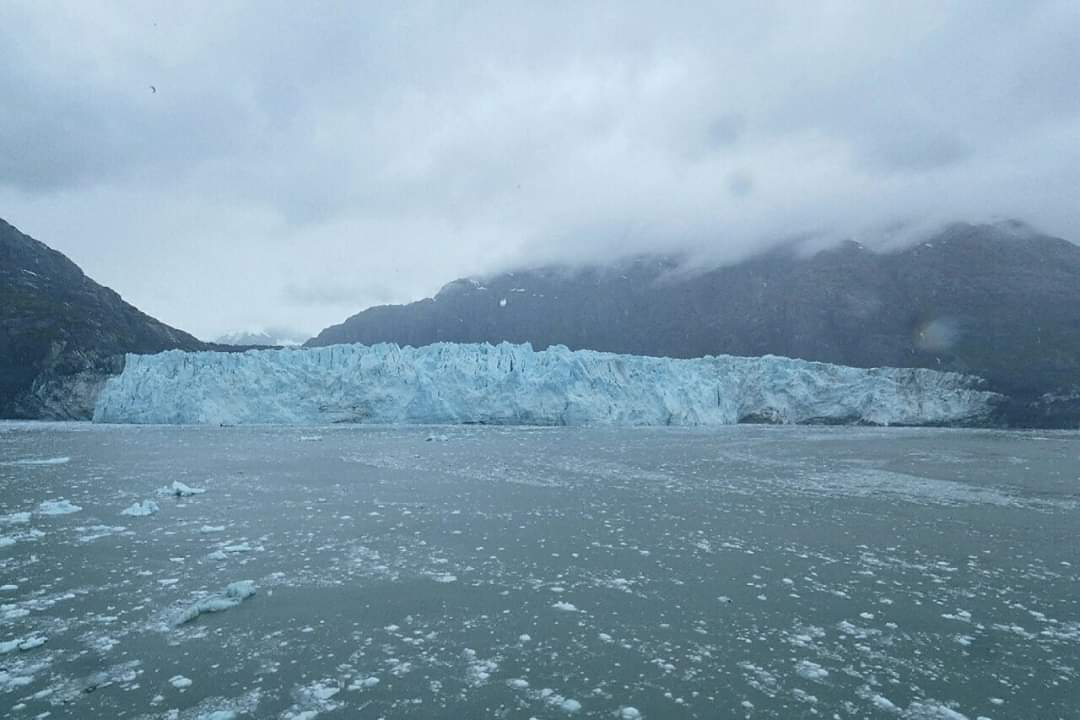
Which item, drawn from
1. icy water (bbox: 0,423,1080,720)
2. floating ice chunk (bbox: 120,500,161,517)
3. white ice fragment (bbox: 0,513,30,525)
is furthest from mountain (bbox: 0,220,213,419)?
floating ice chunk (bbox: 120,500,161,517)

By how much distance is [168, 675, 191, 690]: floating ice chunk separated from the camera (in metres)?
5.36

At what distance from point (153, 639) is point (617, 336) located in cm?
12651

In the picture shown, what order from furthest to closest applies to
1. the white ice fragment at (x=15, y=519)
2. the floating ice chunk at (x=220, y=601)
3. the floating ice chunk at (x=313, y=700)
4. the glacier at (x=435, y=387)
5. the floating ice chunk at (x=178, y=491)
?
the glacier at (x=435, y=387) < the floating ice chunk at (x=178, y=491) < the white ice fragment at (x=15, y=519) < the floating ice chunk at (x=220, y=601) < the floating ice chunk at (x=313, y=700)

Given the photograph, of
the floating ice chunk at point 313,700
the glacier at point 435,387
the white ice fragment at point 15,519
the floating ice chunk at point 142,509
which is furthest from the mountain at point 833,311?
the white ice fragment at point 15,519

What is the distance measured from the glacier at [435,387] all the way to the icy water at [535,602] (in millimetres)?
32567

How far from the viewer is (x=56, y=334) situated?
57875 mm

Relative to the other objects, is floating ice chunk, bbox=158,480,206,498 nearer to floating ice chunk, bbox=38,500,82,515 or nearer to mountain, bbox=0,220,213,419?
floating ice chunk, bbox=38,500,82,515

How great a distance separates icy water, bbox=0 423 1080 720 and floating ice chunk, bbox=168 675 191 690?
0.02 m

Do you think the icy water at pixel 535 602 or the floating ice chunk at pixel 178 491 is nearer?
the icy water at pixel 535 602

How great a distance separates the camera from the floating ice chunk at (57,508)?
12.4 meters

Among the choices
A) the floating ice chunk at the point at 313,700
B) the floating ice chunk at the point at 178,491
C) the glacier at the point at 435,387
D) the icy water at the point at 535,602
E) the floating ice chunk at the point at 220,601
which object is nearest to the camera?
the floating ice chunk at the point at 313,700

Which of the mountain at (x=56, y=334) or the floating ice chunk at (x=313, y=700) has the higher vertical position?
the mountain at (x=56, y=334)

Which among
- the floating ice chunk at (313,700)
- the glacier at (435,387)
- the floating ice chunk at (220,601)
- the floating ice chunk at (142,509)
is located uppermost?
the glacier at (435,387)

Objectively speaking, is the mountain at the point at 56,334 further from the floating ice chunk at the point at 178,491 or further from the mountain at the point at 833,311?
the mountain at the point at 833,311
